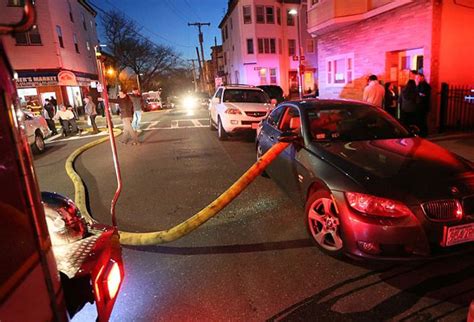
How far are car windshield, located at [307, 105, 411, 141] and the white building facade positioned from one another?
32.0 meters

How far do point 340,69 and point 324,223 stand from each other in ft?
45.1

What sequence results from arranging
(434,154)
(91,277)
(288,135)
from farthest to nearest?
(288,135) → (434,154) → (91,277)

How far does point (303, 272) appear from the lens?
360 cm

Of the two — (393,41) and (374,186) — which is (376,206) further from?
(393,41)

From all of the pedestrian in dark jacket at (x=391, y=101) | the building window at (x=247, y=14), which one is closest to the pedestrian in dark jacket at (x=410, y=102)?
the pedestrian in dark jacket at (x=391, y=101)

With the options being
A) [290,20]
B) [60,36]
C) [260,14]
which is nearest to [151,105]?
[60,36]

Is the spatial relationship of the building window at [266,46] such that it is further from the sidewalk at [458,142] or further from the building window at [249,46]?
the sidewalk at [458,142]

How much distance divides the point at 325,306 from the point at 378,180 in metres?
1.24

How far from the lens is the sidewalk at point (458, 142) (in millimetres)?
7894

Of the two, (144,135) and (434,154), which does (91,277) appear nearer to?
(434,154)

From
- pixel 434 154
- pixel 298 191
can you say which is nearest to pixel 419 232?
pixel 434 154

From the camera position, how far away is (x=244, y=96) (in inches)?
504

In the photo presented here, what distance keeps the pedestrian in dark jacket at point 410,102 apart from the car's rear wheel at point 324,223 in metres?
6.97

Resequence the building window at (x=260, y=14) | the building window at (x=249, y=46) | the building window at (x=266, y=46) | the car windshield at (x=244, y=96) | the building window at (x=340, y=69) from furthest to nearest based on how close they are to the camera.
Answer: the building window at (x=266, y=46)
the building window at (x=249, y=46)
the building window at (x=260, y=14)
the building window at (x=340, y=69)
the car windshield at (x=244, y=96)
